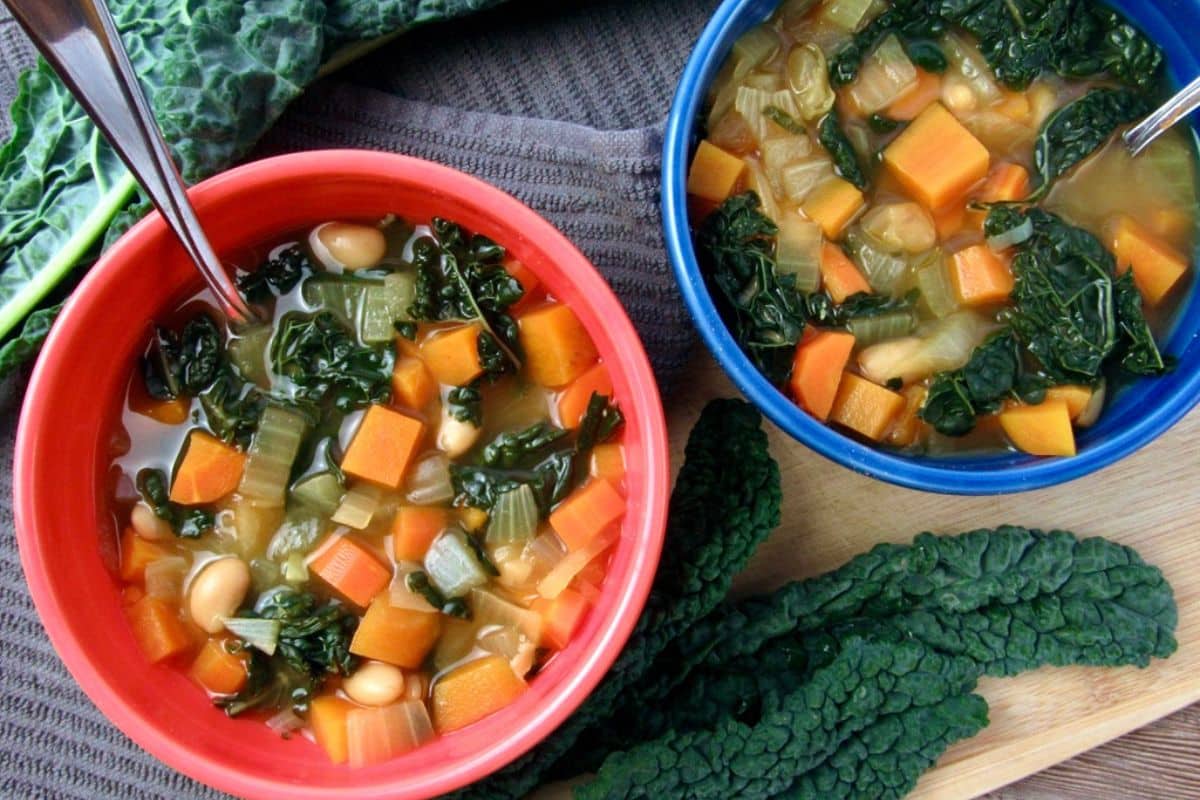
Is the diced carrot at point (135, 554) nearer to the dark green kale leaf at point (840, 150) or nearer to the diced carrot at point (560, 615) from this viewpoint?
the diced carrot at point (560, 615)

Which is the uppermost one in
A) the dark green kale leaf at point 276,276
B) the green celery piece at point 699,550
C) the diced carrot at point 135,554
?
the dark green kale leaf at point 276,276

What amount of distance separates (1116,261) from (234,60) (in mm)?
1660

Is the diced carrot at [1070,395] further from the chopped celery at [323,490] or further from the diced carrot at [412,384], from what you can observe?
the chopped celery at [323,490]

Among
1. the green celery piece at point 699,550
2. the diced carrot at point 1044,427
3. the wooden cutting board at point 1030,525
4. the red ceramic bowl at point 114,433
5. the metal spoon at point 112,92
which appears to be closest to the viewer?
the metal spoon at point 112,92

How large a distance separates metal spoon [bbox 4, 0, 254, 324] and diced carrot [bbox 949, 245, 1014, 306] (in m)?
1.29

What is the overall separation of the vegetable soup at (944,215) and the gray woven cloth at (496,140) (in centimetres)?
24

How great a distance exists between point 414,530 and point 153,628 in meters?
0.46

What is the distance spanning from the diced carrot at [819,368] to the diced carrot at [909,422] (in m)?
0.14

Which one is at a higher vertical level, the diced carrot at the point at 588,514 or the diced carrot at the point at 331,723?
the diced carrot at the point at 588,514

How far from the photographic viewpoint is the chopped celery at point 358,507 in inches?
76.9

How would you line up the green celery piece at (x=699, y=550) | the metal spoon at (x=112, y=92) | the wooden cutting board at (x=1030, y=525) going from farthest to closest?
the wooden cutting board at (x=1030, y=525)
the green celery piece at (x=699, y=550)
the metal spoon at (x=112, y=92)

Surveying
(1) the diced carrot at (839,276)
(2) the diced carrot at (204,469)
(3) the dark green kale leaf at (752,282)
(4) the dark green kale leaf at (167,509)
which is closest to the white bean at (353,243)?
(2) the diced carrot at (204,469)

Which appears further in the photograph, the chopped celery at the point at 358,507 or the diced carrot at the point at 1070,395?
the diced carrot at the point at 1070,395

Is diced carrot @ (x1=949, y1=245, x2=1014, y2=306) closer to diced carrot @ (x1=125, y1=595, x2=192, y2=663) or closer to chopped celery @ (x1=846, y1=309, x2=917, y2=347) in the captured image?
chopped celery @ (x1=846, y1=309, x2=917, y2=347)
